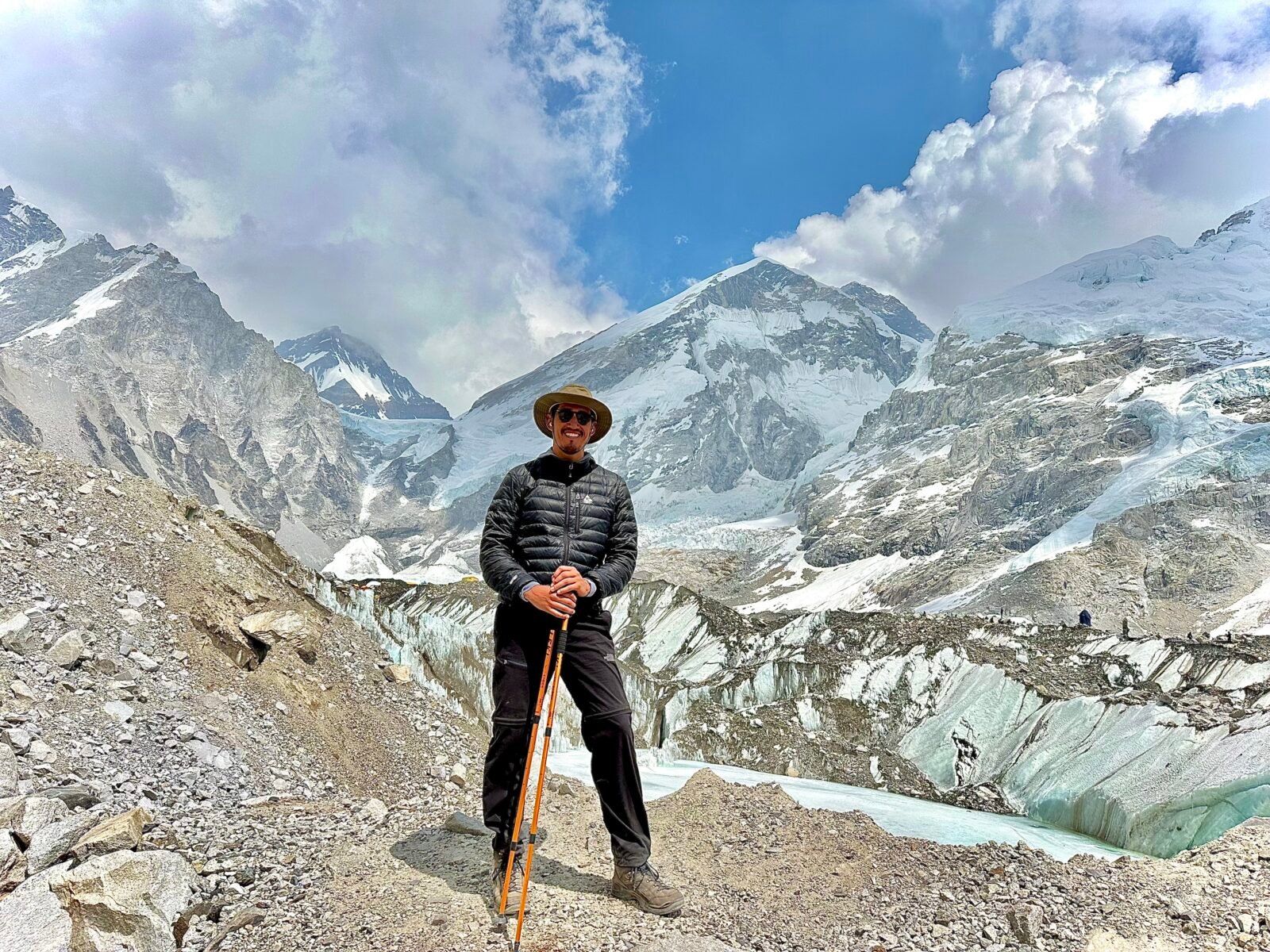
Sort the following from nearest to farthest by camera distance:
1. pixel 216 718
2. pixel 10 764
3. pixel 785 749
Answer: pixel 10 764
pixel 216 718
pixel 785 749

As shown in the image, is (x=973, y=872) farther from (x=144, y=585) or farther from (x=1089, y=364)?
(x=1089, y=364)

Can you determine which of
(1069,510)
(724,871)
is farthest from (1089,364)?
(724,871)

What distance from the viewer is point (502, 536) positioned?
476 centimetres

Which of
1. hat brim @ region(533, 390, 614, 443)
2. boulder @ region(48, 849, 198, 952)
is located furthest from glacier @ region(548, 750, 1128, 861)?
boulder @ region(48, 849, 198, 952)

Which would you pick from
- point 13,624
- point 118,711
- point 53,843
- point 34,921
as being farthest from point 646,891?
point 13,624

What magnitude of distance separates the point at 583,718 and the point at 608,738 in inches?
10.1

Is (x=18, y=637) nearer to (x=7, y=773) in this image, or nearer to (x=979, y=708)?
(x=7, y=773)

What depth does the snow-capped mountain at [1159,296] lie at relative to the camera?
14600cm

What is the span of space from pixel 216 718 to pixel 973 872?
696 cm

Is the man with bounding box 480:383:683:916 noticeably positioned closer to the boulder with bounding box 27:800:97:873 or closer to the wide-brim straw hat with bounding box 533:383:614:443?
the wide-brim straw hat with bounding box 533:383:614:443

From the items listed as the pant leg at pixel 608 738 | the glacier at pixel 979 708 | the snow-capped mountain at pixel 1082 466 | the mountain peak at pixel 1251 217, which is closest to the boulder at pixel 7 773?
the pant leg at pixel 608 738

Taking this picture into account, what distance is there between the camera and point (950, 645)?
23.8 m

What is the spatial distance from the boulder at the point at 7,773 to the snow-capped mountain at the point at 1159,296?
545ft

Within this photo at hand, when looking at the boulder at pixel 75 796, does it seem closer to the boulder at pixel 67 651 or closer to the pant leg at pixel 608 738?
the boulder at pixel 67 651
